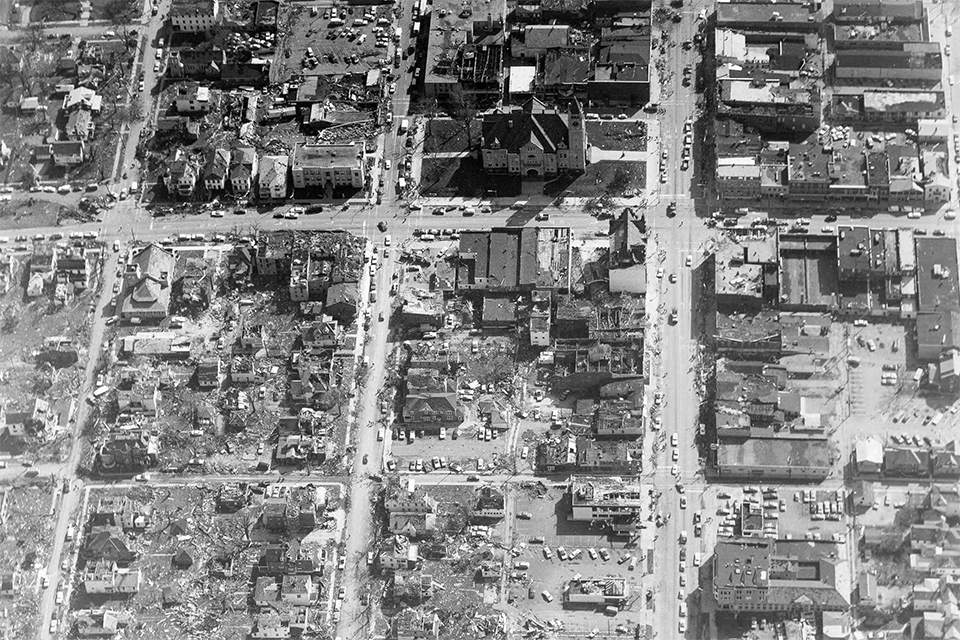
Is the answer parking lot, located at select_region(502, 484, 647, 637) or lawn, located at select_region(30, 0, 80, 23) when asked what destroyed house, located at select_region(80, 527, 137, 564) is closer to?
parking lot, located at select_region(502, 484, 647, 637)

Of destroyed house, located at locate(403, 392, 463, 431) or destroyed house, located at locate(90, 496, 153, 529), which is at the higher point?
destroyed house, located at locate(403, 392, 463, 431)

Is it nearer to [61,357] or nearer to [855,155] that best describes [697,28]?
[855,155]

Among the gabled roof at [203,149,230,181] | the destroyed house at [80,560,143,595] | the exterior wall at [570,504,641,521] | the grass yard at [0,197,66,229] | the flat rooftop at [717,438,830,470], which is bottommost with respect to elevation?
the destroyed house at [80,560,143,595]

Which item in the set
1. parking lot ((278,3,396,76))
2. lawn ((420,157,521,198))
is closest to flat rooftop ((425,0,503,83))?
parking lot ((278,3,396,76))

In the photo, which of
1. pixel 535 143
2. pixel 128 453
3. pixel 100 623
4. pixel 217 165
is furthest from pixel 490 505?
pixel 217 165

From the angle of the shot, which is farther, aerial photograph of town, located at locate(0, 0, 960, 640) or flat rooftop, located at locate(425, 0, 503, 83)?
flat rooftop, located at locate(425, 0, 503, 83)

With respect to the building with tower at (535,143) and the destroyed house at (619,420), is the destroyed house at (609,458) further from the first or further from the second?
the building with tower at (535,143)

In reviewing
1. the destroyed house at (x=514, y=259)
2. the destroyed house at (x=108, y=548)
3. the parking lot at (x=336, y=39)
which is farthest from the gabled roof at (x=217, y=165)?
the destroyed house at (x=108, y=548)
